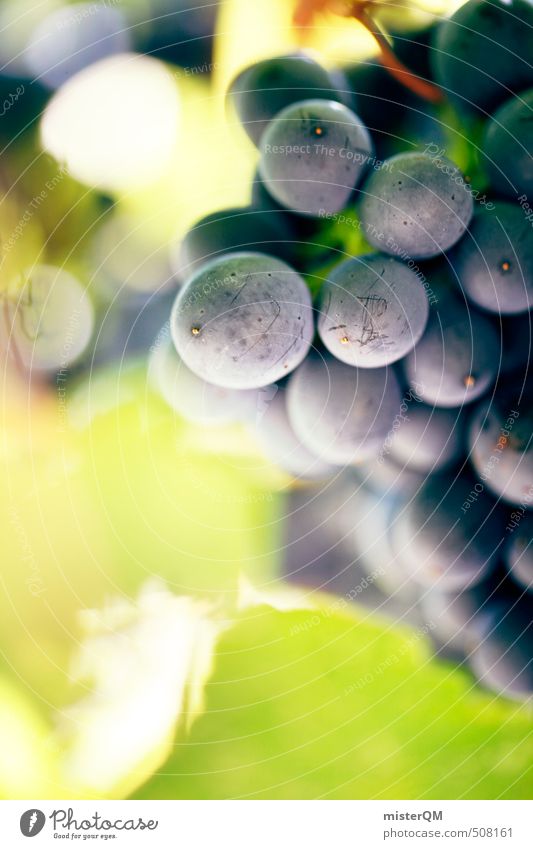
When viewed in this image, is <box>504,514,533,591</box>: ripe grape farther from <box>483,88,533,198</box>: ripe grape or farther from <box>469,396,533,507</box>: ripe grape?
<box>483,88,533,198</box>: ripe grape

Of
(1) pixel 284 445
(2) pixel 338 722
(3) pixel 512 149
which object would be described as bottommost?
(2) pixel 338 722

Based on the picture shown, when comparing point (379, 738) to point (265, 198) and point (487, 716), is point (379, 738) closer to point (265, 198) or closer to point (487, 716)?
point (487, 716)

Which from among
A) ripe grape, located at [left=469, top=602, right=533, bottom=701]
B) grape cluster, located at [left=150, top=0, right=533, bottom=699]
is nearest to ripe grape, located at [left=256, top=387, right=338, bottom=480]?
grape cluster, located at [left=150, top=0, right=533, bottom=699]

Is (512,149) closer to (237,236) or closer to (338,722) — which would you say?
(237,236)

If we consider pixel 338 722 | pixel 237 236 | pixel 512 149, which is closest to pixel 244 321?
pixel 237 236

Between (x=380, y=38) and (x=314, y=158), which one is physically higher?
(x=380, y=38)
